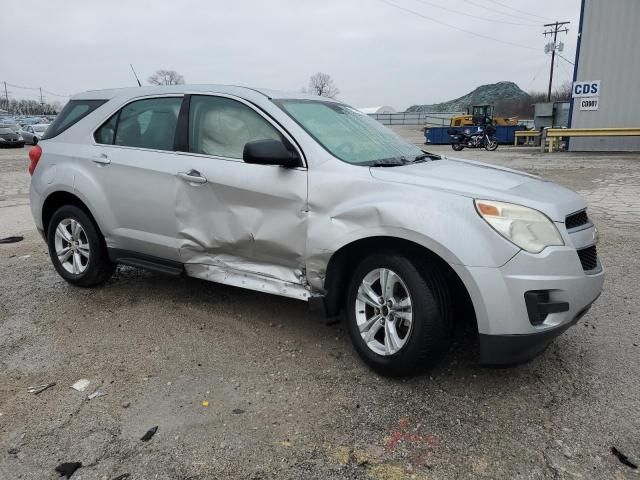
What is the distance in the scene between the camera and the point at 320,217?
3275mm

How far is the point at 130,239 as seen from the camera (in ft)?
14.0

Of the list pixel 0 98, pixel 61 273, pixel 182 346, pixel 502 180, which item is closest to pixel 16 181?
pixel 61 273

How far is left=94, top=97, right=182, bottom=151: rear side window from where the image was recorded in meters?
4.11

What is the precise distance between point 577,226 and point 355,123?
180 centimetres

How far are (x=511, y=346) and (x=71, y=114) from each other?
4.20 meters

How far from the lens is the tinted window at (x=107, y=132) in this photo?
4.45 meters

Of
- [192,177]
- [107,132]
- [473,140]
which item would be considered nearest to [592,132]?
[473,140]

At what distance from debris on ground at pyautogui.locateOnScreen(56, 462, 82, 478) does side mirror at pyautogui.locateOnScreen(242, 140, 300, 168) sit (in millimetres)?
1937

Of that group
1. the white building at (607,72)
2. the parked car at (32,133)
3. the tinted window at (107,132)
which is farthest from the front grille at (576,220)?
the parked car at (32,133)

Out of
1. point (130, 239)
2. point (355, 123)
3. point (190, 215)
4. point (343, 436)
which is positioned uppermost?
point (355, 123)

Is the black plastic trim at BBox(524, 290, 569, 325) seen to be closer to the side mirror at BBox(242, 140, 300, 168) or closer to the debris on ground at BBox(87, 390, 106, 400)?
the side mirror at BBox(242, 140, 300, 168)

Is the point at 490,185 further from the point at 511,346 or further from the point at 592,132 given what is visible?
the point at 592,132

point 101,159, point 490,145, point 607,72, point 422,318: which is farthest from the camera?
point 490,145

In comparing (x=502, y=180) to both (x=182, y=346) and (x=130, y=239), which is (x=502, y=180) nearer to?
(x=182, y=346)
